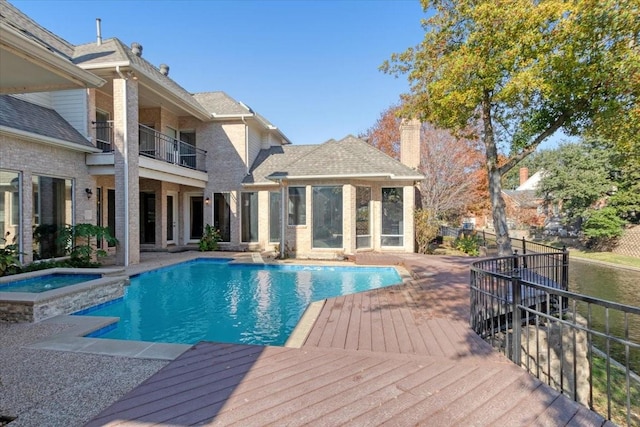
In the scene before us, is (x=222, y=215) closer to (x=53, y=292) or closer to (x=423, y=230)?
(x=423, y=230)

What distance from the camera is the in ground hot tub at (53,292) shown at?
19.2ft

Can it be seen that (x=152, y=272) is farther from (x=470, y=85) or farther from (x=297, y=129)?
(x=297, y=129)

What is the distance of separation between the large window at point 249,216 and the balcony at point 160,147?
2771 millimetres

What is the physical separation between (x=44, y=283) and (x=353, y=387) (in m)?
8.53

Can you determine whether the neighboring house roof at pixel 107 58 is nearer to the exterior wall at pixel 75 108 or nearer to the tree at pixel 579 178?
the exterior wall at pixel 75 108

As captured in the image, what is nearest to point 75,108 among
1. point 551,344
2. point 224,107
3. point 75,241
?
point 75,241

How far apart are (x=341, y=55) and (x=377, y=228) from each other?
33.9 ft

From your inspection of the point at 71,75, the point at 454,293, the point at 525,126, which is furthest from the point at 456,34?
the point at 71,75

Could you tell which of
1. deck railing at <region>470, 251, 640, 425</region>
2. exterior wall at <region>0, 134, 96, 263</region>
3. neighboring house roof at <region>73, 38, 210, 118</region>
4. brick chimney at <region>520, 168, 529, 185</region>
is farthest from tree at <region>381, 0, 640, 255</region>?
brick chimney at <region>520, 168, 529, 185</region>

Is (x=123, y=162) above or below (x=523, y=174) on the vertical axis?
below

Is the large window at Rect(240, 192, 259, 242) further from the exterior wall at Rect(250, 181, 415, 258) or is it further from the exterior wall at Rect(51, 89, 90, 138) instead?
the exterior wall at Rect(51, 89, 90, 138)

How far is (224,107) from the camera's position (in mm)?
17156

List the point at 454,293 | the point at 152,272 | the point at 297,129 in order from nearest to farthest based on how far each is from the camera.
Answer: the point at 454,293
the point at 152,272
the point at 297,129

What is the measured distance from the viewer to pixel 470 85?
855cm
